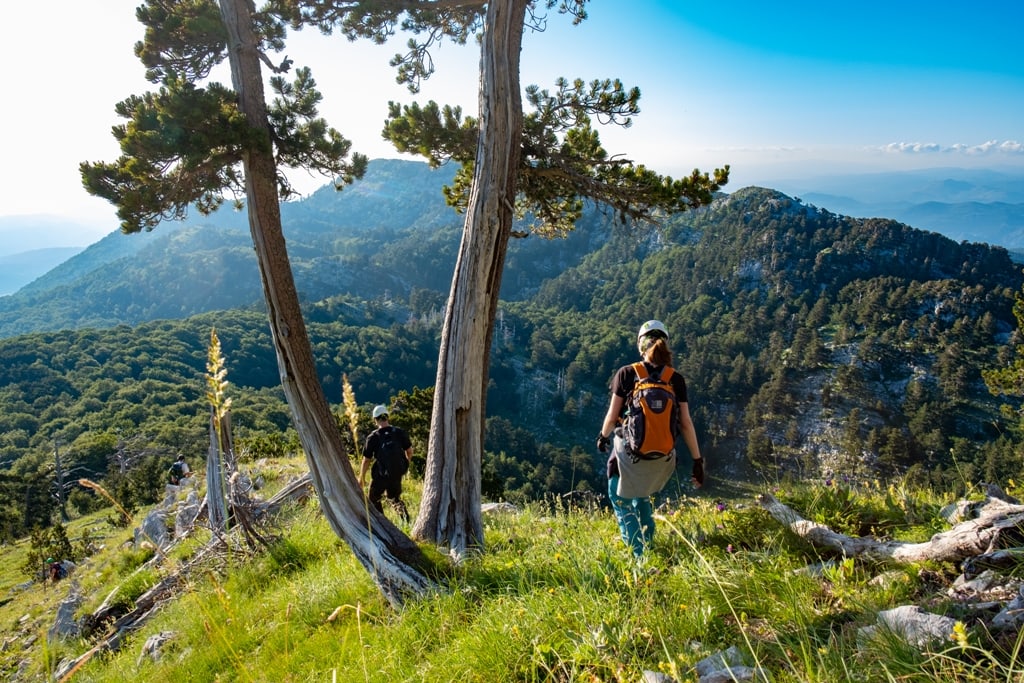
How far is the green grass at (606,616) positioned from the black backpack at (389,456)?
2.22 metres

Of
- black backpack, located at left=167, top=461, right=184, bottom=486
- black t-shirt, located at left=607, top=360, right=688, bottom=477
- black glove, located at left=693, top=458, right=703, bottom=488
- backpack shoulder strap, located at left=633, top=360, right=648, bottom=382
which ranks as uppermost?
backpack shoulder strap, located at left=633, top=360, right=648, bottom=382

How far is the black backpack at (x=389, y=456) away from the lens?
6.76 meters

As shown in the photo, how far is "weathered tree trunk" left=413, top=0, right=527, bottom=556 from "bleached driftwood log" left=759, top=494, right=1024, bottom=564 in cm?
277

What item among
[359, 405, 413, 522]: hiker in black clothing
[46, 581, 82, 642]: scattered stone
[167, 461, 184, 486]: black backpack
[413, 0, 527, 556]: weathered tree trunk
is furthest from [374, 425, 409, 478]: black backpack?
[167, 461, 184, 486]: black backpack

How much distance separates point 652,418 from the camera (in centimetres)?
334

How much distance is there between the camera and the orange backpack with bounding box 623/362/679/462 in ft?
10.9

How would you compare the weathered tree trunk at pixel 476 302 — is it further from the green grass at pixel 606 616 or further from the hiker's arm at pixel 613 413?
the hiker's arm at pixel 613 413

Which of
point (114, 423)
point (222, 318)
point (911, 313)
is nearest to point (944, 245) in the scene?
point (911, 313)

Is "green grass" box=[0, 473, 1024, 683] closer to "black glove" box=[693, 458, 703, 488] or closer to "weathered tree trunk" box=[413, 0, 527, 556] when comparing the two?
"black glove" box=[693, 458, 703, 488]

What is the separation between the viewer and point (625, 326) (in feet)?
449

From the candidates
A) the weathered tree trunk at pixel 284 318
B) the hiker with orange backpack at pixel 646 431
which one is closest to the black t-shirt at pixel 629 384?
the hiker with orange backpack at pixel 646 431

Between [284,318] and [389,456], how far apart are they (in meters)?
2.89

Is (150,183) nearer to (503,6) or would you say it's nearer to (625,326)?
(503,6)

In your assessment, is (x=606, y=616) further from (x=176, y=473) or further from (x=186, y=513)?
(x=176, y=473)
